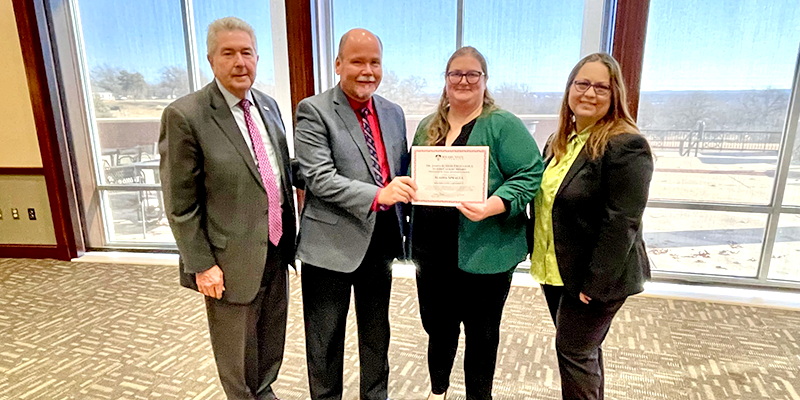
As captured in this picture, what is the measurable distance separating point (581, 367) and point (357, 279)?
0.83 metres

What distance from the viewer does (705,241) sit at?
10.6ft

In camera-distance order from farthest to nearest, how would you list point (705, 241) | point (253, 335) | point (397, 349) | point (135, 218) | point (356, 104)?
point (135, 218) → point (705, 241) → point (397, 349) → point (253, 335) → point (356, 104)

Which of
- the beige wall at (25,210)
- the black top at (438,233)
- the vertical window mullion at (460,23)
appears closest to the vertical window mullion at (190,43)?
the beige wall at (25,210)

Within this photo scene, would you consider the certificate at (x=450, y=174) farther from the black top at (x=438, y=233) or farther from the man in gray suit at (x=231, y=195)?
the man in gray suit at (x=231, y=195)

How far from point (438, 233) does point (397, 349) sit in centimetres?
111

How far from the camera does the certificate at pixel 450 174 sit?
1427mm

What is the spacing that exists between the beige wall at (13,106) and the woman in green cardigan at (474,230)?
11.7 feet

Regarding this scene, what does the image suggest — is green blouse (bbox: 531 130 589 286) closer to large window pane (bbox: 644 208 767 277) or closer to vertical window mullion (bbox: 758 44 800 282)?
large window pane (bbox: 644 208 767 277)

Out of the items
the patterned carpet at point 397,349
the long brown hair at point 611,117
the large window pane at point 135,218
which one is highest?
the long brown hair at point 611,117

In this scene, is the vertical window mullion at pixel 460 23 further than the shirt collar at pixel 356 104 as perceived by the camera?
Yes

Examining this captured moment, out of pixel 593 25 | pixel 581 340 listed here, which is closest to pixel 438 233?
pixel 581 340

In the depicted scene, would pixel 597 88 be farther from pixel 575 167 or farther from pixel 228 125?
pixel 228 125

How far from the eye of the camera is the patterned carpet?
2.08 m

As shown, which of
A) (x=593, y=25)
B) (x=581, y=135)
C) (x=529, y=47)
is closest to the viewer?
(x=581, y=135)
